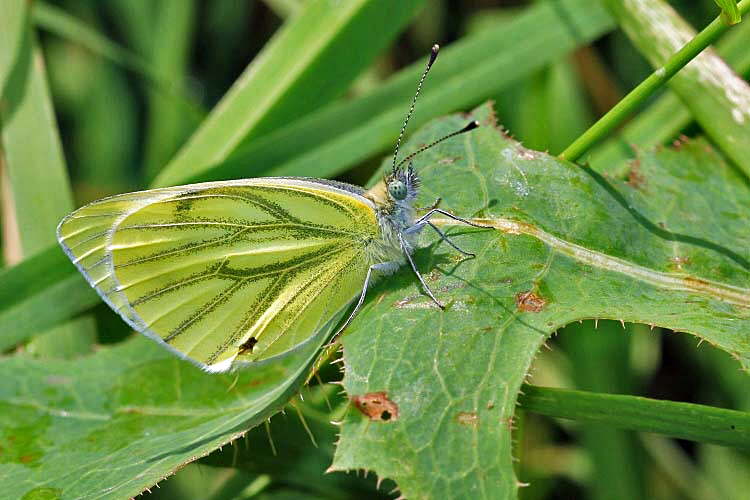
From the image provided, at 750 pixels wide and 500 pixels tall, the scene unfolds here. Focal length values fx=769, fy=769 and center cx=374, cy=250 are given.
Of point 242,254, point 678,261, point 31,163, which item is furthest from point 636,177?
point 31,163

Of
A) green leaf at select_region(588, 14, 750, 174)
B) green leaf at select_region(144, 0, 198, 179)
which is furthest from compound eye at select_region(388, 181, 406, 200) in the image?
green leaf at select_region(144, 0, 198, 179)

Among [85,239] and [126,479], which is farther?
[85,239]

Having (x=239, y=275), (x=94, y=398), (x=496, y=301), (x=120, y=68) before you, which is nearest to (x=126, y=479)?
(x=94, y=398)

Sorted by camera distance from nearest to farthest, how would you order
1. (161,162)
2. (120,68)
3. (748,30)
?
(748,30) < (161,162) < (120,68)

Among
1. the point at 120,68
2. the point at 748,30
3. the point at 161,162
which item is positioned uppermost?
the point at 120,68

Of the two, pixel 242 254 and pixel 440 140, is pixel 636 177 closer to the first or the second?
pixel 440 140

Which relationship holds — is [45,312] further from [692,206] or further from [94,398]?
[692,206]
